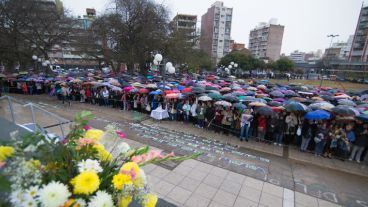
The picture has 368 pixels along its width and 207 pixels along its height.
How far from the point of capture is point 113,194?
1549 millimetres

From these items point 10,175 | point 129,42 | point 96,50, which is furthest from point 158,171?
point 96,50

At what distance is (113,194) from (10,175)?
2.22 ft

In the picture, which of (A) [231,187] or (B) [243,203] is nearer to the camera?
(B) [243,203]

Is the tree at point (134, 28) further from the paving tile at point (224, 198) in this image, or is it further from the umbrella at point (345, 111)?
the paving tile at point (224, 198)

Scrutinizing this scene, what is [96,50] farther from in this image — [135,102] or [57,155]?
[57,155]

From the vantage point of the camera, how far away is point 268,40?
90.1 meters

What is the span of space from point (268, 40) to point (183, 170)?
97.5 meters

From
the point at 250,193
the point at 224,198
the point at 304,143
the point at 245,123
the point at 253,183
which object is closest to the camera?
the point at 224,198

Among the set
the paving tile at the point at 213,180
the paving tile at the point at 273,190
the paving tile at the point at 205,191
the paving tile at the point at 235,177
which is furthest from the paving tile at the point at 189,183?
the paving tile at the point at 273,190

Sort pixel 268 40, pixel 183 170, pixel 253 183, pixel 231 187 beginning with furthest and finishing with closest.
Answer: pixel 268 40 → pixel 183 170 → pixel 253 183 → pixel 231 187

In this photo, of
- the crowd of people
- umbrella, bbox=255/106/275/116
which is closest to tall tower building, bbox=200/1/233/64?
the crowd of people

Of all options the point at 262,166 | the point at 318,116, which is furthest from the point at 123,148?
the point at 318,116

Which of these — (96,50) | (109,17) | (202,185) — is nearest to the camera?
(202,185)

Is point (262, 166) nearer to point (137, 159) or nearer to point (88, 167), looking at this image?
point (137, 159)
